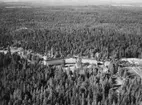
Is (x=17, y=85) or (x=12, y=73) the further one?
(x=12, y=73)

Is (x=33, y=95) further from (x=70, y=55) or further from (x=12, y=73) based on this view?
(x=70, y=55)

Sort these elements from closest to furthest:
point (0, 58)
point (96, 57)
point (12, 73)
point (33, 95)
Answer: point (33, 95) < point (12, 73) < point (0, 58) < point (96, 57)

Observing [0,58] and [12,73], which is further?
[0,58]

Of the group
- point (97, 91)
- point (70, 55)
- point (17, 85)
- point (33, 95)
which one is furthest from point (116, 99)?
point (70, 55)

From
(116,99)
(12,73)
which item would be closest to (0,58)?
(12,73)

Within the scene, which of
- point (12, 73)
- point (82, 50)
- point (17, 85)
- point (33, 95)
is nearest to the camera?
point (33, 95)

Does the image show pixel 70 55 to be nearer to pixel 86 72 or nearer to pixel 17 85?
pixel 86 72

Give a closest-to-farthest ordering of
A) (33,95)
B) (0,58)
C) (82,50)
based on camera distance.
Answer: (33,95) → (0,58) → (82,50)

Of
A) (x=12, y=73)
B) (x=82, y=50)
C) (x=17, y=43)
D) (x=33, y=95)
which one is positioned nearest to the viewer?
(x=33, y=95)

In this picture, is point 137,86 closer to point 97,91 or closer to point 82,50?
point 97,91
